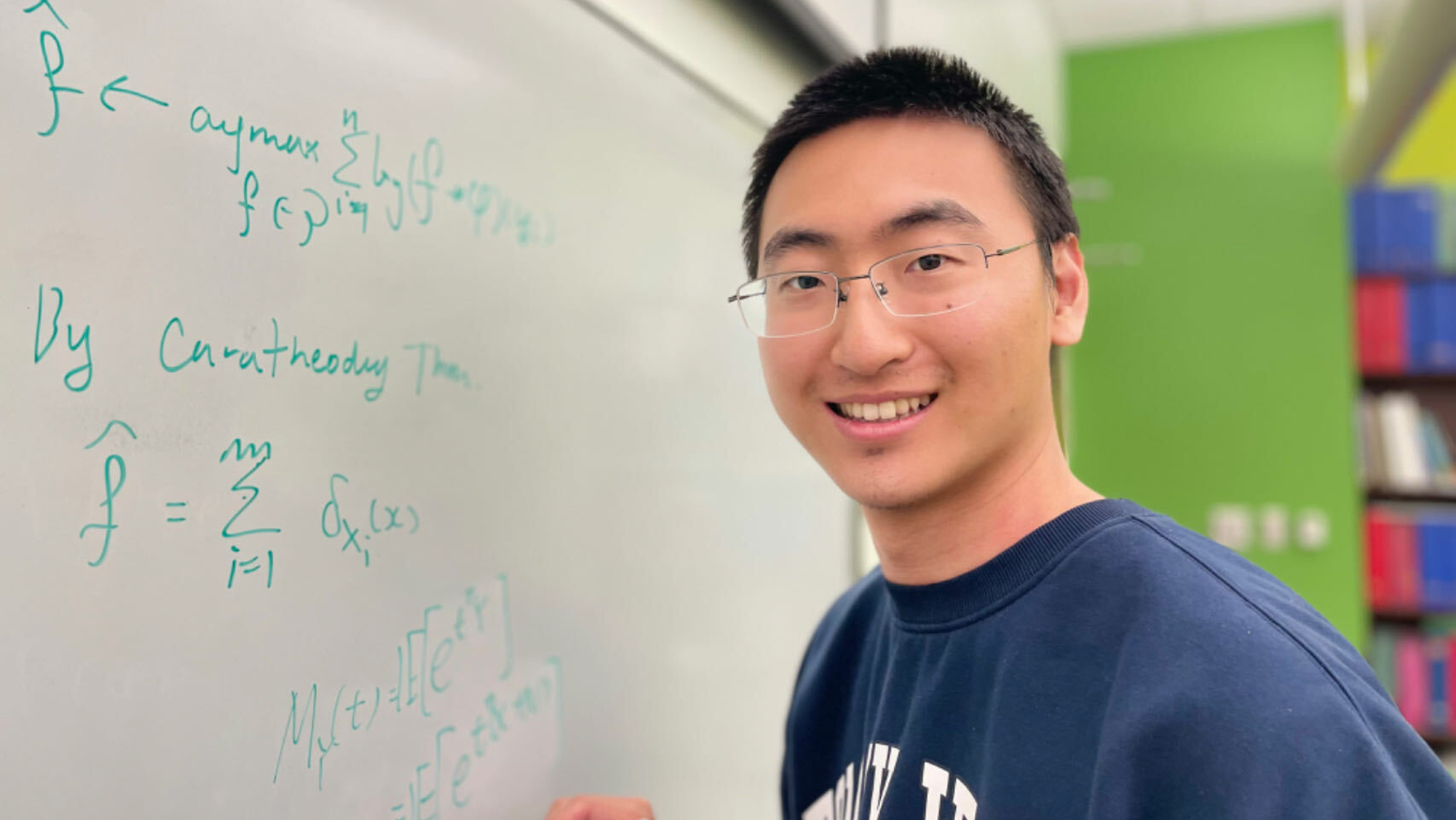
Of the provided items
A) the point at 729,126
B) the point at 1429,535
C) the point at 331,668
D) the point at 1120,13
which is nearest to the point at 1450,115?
the point at 1120,13

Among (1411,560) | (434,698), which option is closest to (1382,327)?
(1411,560)

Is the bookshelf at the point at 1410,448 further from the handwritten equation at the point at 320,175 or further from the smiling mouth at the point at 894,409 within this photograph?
the handwritten equation at the point at 320,175

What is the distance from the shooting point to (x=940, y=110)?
0.72m

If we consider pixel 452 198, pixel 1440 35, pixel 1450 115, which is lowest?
pixel 452 198

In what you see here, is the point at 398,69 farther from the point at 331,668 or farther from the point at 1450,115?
the point at 1450,115

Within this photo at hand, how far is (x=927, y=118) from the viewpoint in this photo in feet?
2.36

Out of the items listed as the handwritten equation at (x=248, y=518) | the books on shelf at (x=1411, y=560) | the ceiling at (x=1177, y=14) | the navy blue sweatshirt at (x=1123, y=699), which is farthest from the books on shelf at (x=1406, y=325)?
the handwritten equation at (x=248, y=518)

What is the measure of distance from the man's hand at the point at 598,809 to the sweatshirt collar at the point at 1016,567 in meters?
0.33

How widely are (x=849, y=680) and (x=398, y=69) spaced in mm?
667

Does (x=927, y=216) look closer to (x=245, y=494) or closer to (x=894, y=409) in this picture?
(x=894, y=409)

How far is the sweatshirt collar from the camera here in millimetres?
654

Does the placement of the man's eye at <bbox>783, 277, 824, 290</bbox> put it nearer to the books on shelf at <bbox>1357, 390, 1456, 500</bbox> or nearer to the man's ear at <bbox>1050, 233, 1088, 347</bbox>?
the man's ear at <bbox>1050, 233, 1088, 347</bbox>

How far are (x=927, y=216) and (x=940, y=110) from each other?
10 centimetres

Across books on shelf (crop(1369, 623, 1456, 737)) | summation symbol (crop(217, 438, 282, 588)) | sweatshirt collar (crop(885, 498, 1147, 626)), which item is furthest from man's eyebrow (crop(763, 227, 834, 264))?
books on shelf (crop(1369, 623, 1456, 737))
